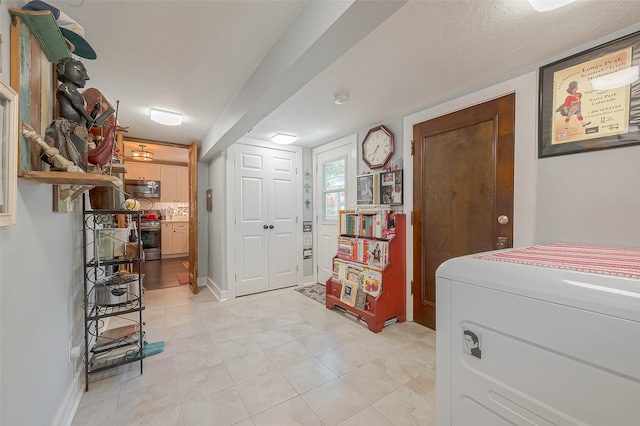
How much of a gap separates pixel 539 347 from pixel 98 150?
2015 mm

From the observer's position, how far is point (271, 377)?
1753 millimetres

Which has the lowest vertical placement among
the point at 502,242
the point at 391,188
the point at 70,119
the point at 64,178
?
the point at 502,242

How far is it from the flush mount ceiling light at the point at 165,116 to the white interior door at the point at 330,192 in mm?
1933

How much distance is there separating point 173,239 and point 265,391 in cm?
571

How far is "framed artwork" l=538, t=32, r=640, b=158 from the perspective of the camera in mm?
1390

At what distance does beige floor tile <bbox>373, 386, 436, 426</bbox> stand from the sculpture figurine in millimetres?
2025

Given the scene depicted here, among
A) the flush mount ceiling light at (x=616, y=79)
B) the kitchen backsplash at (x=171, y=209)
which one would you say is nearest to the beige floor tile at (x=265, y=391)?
the flush mount ceiling light at (x=616, y=79)

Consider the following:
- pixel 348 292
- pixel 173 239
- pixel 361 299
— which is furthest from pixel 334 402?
pixel 173 239

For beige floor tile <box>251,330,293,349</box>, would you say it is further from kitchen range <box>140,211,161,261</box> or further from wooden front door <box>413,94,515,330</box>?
kitchen range <box>140,211,161,261</box>

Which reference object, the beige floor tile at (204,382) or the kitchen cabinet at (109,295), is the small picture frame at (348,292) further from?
the kitchen cabinet at (109,295)

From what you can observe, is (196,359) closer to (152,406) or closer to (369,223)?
(152,406)

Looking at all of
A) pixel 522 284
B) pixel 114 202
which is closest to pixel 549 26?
pixel 522 284

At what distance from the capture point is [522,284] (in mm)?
729

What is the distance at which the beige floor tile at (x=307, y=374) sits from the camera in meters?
1.67
